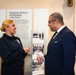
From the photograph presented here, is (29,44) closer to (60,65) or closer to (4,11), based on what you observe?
(4,11)

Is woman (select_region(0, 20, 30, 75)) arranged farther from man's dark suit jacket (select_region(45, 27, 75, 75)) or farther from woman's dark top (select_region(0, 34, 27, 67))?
man's dark suit jacket (select_region(45, 27, 75, 75))

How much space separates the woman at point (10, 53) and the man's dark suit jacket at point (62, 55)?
430 millimetres

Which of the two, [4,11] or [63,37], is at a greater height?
[4,11]

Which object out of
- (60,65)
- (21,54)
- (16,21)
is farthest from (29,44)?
(60,65)

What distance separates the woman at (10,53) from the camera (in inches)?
86.3

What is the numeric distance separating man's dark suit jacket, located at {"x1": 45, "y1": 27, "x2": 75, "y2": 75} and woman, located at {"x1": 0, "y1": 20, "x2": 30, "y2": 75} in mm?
430

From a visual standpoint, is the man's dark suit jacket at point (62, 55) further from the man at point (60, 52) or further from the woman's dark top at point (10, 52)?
the woman's dark top at point (10, 52)

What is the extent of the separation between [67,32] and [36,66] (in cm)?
113

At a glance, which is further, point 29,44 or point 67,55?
point 29,44

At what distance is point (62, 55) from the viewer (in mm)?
1891

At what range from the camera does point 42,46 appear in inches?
110

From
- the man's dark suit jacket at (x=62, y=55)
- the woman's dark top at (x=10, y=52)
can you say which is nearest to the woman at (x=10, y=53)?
the woman's dark top at (x=10, y=52)

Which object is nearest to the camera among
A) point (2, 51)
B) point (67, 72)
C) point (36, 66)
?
point (67, 72)

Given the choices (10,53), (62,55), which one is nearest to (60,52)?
(62,55)
